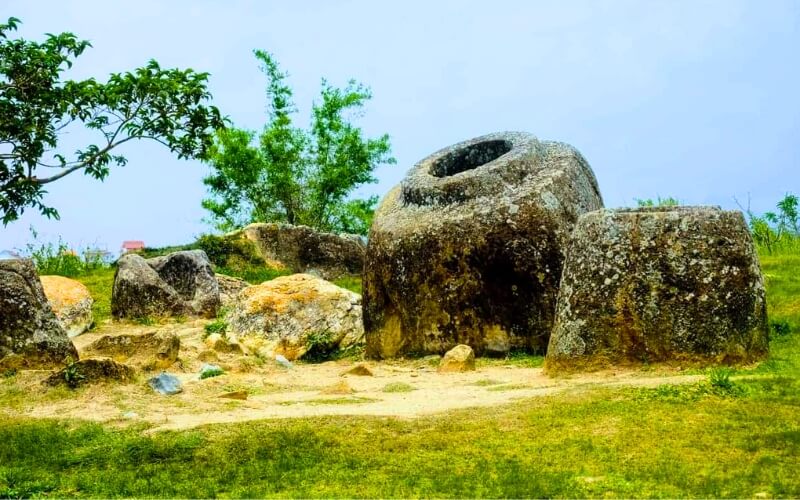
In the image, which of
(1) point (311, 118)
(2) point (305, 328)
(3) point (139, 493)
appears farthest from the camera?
(1) point (311, 118)

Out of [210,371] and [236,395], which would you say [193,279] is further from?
[236,395]

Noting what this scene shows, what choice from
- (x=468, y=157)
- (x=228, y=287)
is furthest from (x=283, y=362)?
(x=228, y=287)

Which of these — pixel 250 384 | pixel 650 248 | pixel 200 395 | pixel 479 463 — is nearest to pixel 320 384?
pixel 250 384

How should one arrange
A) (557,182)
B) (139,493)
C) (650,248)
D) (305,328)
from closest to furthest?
(139,493) < (650,248) < (557,182) < (305,328)

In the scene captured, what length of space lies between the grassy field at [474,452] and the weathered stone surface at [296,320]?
6.75 metres

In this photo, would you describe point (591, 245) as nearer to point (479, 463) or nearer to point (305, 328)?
point (479, 463)

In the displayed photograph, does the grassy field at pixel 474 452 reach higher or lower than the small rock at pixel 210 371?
lower

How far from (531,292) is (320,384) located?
135 inches

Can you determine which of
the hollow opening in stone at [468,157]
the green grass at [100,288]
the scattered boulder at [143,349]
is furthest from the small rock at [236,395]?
the green grass at [100,288]

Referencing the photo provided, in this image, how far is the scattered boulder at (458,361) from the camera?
12391mm

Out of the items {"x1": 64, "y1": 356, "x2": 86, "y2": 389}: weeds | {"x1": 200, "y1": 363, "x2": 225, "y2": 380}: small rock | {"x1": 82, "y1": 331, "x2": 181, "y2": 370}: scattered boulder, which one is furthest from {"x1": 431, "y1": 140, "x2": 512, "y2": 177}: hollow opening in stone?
{"x1": 64, "y1": 356, "x2": 86, "y2": 389}: weeds

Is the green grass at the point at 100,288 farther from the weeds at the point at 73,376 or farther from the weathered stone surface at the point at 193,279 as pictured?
the weeds at the point at 73,376

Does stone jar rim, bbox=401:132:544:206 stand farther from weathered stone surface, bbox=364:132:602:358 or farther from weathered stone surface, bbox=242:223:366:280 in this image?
weathered stone surface, bbox=242:223:366:280

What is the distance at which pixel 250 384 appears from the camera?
37.3 feet
